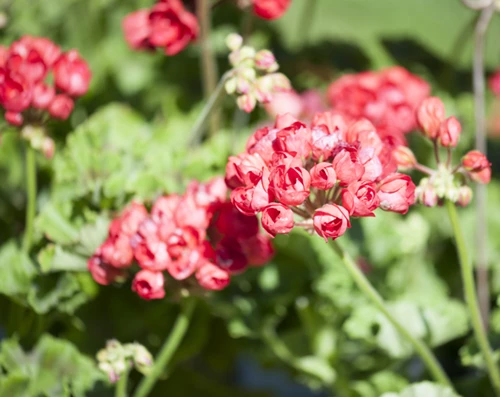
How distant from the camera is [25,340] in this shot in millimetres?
1041

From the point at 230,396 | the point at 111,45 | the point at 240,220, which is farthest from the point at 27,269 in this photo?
the point at 111,45

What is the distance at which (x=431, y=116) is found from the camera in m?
0.81

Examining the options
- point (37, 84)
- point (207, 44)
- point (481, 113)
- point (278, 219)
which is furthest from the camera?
point (207, 44)

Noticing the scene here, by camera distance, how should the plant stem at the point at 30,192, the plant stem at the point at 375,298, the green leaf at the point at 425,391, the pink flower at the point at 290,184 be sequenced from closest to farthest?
the pink flower at the point at 290,184, the plant stem at the point at 375,298, the green leaf at the point at 425,391, the plant stem at the point at 30,192

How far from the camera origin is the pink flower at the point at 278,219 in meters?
0.66

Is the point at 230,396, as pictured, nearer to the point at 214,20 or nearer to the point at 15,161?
the point at 15,161

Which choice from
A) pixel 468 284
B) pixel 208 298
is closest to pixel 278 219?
pixel 468 284

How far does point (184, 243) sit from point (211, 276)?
49mm

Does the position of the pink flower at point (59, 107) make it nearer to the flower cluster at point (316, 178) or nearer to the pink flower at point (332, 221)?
the flower cluster at point (316, 178)

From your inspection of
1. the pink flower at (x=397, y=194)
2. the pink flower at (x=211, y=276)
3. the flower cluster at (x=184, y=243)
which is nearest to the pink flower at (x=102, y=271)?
the flower cluster at (x=184, y=243)

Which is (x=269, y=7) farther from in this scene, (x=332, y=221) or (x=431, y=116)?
(x=332, y=221)

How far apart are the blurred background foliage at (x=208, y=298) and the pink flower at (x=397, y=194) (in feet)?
0.95

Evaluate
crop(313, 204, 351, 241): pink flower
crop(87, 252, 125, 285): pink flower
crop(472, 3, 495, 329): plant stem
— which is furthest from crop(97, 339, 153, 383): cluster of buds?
crop(472, 3, 495, 329): plant stem

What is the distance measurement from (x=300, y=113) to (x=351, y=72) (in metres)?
0.36
